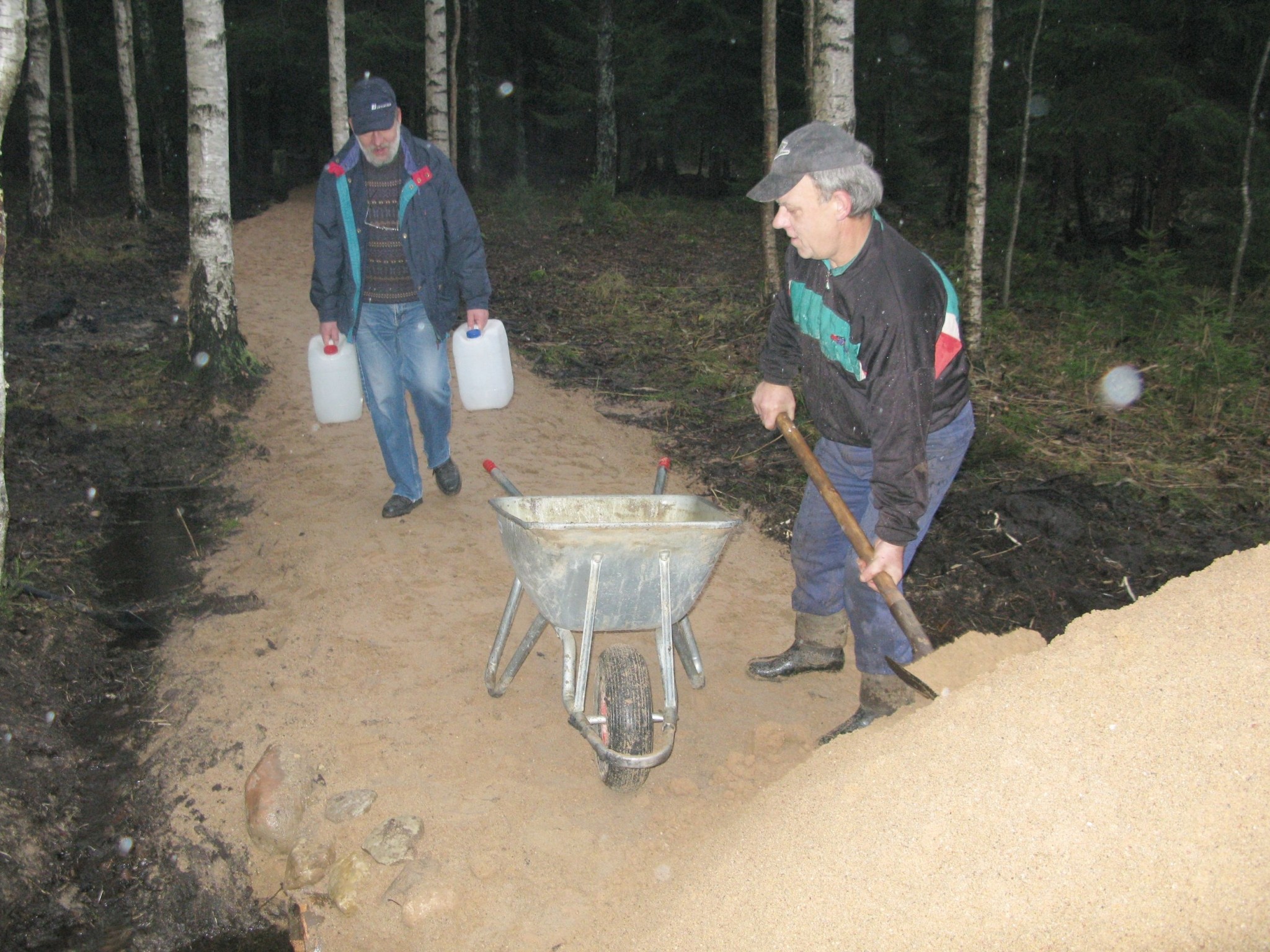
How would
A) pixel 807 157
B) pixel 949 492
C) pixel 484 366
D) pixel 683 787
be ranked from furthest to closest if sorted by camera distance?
pixel 949 492, pixel 484 366, pixel 683 787, pixel 807 157

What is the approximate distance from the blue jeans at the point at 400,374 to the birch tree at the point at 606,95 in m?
15.0

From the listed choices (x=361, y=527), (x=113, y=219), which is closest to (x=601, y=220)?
(x=113, y=219)

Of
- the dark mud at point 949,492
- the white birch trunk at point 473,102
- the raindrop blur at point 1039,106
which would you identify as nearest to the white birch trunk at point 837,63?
the dark mud at point 949,492

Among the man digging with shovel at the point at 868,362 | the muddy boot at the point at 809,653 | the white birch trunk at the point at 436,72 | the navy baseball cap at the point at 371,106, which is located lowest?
the muddy boot at the point at 809,653

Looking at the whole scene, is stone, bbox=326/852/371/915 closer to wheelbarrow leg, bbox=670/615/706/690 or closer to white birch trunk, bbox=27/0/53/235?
wheelbarrow leg, bbox=670/615/706/690

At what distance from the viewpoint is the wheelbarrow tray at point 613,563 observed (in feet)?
9.69

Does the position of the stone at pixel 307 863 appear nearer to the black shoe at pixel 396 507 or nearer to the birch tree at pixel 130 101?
the black shoe at pixel 396 507

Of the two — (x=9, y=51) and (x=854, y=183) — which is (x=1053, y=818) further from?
(x=9, y=51)

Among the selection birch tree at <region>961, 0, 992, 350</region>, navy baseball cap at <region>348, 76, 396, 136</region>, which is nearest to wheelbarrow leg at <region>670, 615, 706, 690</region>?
navy baseball cap at <region>348, 76, 396, 136</region>

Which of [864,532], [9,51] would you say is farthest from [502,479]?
[9,51]

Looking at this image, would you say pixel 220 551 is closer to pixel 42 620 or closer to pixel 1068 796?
pixel 42 620

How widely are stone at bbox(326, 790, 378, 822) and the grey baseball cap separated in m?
2.43

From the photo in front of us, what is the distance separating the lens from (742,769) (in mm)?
3400

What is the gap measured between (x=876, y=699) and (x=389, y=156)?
3.59m
